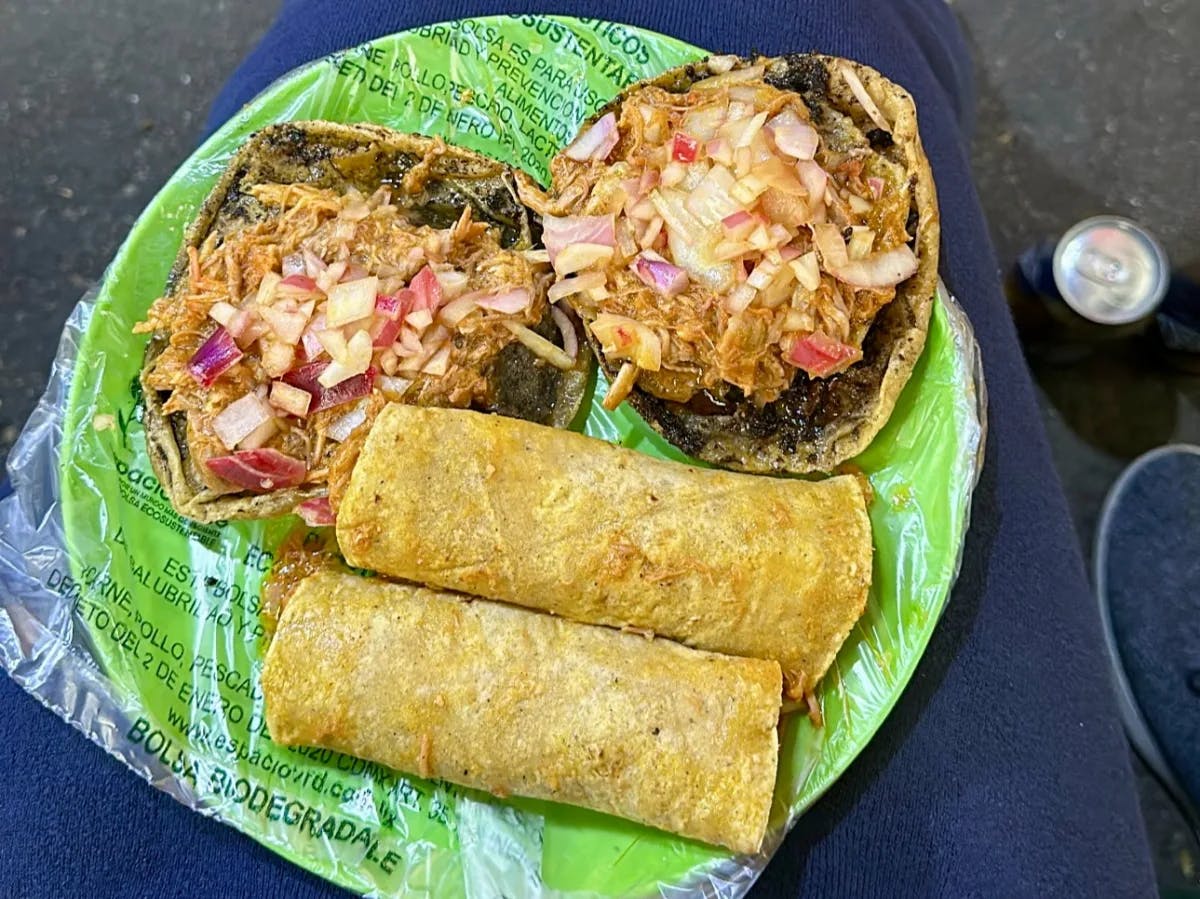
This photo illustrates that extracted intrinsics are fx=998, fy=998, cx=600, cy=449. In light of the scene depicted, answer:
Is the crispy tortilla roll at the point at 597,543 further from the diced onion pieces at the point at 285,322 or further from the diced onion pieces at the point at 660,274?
the diced onion pieces at the point at 660,274

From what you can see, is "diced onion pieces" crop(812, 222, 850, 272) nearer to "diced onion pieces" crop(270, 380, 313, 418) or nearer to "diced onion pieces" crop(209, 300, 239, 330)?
"diced onion pieces" crop(270, 380, 313, 418)

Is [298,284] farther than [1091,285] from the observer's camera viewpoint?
No

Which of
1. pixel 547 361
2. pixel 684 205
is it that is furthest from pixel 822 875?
pixel 684 205

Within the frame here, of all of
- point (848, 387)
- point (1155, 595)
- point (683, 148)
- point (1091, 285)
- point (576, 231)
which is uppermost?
point (683, 148)

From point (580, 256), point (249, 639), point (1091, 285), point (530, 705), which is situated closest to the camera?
point (530, 705)

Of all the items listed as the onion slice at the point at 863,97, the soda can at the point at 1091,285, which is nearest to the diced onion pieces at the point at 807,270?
the onion slice at the point at 863,97

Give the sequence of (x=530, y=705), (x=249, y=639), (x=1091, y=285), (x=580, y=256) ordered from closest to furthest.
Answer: (x=530, y=705) → (x=580, y=256) → (x=249, y=639) → (x=1091, y=285)

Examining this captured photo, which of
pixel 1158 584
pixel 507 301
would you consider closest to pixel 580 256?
pixel 507 301

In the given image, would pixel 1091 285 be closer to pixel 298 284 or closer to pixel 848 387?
pixel 848 387
